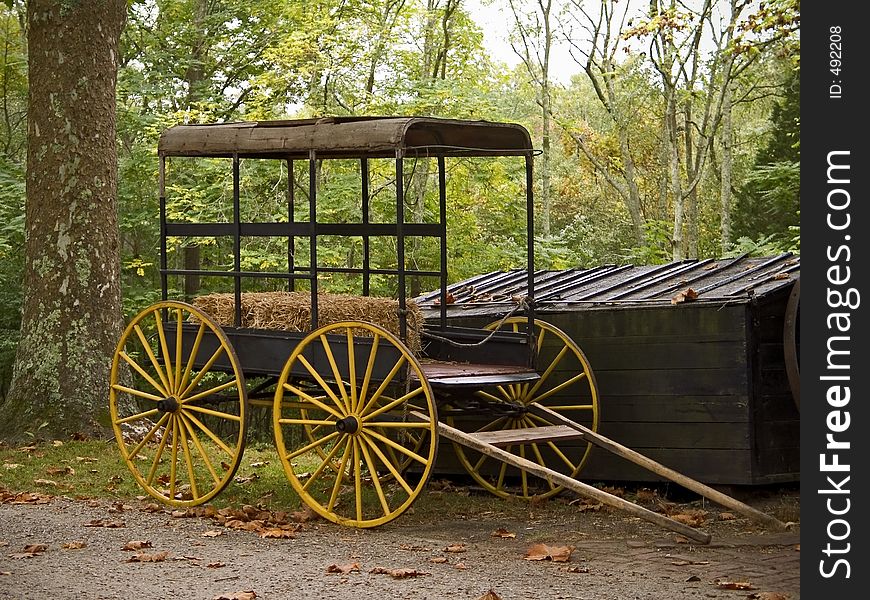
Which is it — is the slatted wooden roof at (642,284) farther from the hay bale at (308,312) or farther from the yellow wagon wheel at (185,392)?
the yellow wagon wheel at (185,392)

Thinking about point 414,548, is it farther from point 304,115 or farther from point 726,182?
point 726,182

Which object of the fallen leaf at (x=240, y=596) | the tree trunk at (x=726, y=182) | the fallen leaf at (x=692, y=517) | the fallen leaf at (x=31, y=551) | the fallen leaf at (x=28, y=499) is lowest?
the fallen leaf at (x=692, y=517)

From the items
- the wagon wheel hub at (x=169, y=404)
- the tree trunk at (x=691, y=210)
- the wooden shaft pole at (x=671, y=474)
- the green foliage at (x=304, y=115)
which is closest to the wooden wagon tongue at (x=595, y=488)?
the wooden shaft pole at (x=671, y=474)

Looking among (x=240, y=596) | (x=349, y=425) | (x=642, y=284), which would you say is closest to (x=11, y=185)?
(x=642, y=284)

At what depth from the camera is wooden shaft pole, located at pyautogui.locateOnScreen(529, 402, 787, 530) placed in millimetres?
6648

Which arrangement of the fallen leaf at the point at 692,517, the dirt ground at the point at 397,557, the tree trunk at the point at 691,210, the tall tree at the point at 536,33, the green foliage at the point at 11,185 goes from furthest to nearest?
the tall tree at the point at 536,33 < the tree trunk at the point at 691,210 < the green foliage at the point at 11,185 < the fallen leaf at the point at 692,517 < the dirt ground at the point at 397,557

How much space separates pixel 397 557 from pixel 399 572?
1.61 ft

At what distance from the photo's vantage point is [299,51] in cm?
1834

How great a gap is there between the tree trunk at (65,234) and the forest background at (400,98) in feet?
20.5

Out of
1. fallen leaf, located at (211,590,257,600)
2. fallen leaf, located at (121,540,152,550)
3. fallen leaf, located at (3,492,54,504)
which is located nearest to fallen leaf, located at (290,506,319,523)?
fallen leaf, located at (121,540,152,550)

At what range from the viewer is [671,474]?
7.04 meters

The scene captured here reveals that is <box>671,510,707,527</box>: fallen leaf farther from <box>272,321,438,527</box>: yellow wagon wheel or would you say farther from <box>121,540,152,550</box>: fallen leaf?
<box>121,540,152,550</box>: fallen leaf

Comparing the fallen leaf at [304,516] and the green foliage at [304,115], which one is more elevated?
the green foliage at [304,115]

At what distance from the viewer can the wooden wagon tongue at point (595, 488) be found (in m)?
6.12
